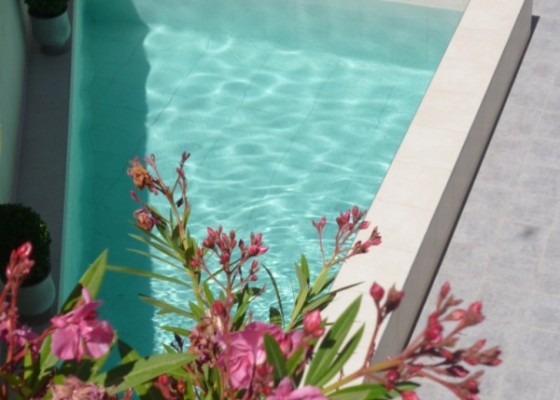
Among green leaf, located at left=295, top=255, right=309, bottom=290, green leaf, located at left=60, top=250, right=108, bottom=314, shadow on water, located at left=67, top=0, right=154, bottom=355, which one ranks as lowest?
green leaf, located at left=60, top=250, right=108, bottom=314

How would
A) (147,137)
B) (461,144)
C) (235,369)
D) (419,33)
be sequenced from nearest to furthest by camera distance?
(235,369) < (461,144) < (147,137) < (419,33)

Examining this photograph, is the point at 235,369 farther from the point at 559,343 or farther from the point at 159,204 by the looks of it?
the point at 159,204

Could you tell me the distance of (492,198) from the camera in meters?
5.88

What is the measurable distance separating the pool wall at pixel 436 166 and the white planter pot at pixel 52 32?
2424mm

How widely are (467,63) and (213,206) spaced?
5.21 ft

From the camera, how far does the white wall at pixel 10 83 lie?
5988mm

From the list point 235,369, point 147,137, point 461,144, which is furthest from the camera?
point 147,137

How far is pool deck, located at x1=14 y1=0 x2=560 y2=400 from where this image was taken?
16.9ft

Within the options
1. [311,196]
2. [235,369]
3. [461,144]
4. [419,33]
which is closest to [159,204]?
[311,196]

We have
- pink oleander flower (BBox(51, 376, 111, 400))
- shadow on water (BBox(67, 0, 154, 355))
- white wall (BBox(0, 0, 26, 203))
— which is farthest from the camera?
white wall (BBox(0, 0, 26, 203))

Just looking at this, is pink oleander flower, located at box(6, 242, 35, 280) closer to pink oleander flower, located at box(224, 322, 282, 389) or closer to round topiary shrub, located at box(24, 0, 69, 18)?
pink oleander flower, located at box(224, 322, 282, 389)

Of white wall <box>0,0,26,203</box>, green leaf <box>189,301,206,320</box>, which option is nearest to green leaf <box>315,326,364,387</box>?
green leaf <box>189,301,206,320</box>

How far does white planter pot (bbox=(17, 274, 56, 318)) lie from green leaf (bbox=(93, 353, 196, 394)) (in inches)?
127

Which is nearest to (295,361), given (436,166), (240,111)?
(436,166)
